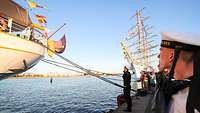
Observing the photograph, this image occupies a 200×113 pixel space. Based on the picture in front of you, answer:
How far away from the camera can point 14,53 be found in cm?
1093

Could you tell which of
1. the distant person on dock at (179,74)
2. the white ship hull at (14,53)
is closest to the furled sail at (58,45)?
the white ship hull at (14,53)

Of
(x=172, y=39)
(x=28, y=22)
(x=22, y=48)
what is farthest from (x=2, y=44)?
(x=172, y=39)

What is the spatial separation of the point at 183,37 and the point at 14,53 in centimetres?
1040

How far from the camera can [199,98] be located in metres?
1.38

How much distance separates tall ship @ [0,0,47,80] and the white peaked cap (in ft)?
31.4

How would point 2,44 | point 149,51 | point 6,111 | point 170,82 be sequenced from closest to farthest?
point 170,82 → point 2,44 → point 6,111 → point 149,51

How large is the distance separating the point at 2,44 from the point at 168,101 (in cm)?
977

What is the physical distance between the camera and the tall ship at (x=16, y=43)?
10481mm

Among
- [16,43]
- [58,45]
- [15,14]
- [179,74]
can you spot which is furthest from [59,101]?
[179,74]

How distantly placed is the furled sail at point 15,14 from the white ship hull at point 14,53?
2.51 metres

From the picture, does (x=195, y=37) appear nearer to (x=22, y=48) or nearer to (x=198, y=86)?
(x=198, y=86)

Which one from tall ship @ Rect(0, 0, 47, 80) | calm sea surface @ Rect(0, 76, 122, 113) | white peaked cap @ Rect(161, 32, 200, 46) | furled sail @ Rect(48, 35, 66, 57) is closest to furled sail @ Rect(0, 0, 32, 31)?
tall ship @ Rect(0, 0, 47, 80)

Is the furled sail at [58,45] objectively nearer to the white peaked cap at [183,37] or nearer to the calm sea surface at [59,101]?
the calm sea surface at [59,101]

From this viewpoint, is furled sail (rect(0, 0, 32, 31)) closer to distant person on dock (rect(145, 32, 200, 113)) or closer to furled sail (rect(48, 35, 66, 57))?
furled sail (rect(48, 35, 66, 57))
